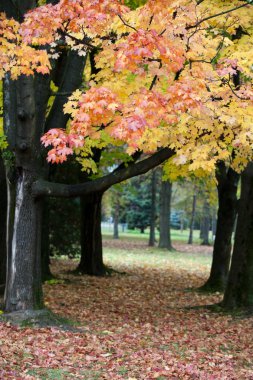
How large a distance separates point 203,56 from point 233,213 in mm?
6877

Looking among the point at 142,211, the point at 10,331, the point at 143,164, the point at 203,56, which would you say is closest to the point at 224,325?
the point at 143,164

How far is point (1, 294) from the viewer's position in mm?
10914

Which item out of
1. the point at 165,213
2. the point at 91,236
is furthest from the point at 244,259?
the point at 165,213

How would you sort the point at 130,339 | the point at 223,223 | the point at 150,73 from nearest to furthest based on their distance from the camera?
the point at 150,73 < the point at 130,339 < the point at 223,223

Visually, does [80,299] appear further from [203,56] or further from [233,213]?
[203,56]

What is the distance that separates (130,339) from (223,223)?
7148 mm

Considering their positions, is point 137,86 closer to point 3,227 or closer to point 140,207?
point 3,227

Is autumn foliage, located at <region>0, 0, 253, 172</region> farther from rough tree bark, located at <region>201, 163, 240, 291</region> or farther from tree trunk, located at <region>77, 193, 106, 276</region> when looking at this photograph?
tree trunk, located at <region>77, 193, 106, 276</region>

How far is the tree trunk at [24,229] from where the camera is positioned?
8664 millimetres

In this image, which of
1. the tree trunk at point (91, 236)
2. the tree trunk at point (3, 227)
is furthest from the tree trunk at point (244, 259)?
the tree trunk at point (91, 236)

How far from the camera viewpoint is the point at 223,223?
1454cm

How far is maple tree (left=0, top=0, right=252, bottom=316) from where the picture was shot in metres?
6.82

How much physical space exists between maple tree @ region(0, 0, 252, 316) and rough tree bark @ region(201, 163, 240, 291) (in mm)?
4692

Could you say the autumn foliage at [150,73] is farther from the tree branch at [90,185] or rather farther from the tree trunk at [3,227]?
the tree trunk at [3,227]
